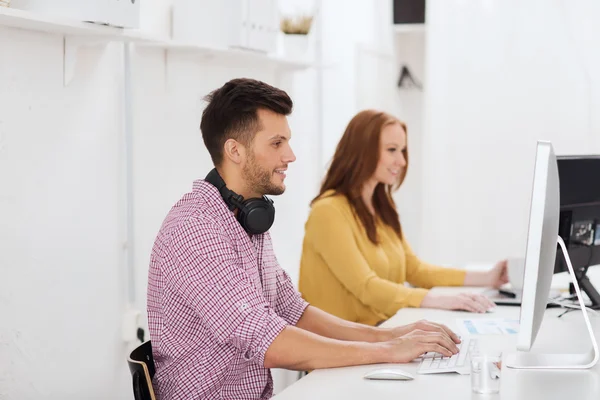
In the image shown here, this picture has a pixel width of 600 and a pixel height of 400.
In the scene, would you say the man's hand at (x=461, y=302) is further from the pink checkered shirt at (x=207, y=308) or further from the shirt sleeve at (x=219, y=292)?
the shirt sleeve at (x=219, y=292)

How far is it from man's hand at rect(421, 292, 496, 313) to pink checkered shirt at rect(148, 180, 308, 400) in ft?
2.73

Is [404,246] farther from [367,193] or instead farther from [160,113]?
[160,113]

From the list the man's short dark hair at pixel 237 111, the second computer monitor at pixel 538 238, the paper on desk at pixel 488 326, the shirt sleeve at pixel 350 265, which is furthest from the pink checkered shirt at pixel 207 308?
the shirt sleeve at pixel 350 265

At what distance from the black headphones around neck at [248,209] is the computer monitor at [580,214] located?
0.98 meters

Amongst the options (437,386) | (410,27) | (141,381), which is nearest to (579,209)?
(437,386)

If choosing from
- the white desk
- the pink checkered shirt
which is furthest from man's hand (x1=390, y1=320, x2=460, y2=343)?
the pink checkered shirt

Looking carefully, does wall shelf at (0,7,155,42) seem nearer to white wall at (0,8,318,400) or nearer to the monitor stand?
white wall at (0,8,318,400)

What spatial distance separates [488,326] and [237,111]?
37.6 inches

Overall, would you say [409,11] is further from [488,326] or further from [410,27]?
[488,326]

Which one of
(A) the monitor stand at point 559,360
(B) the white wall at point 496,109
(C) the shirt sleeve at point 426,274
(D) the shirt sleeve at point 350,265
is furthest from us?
(B) the white wall at point 496,109

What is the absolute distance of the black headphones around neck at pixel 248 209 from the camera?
1.91 meters

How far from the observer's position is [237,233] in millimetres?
1899

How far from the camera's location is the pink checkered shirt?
5.71 feet

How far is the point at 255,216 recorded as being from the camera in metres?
1.91
